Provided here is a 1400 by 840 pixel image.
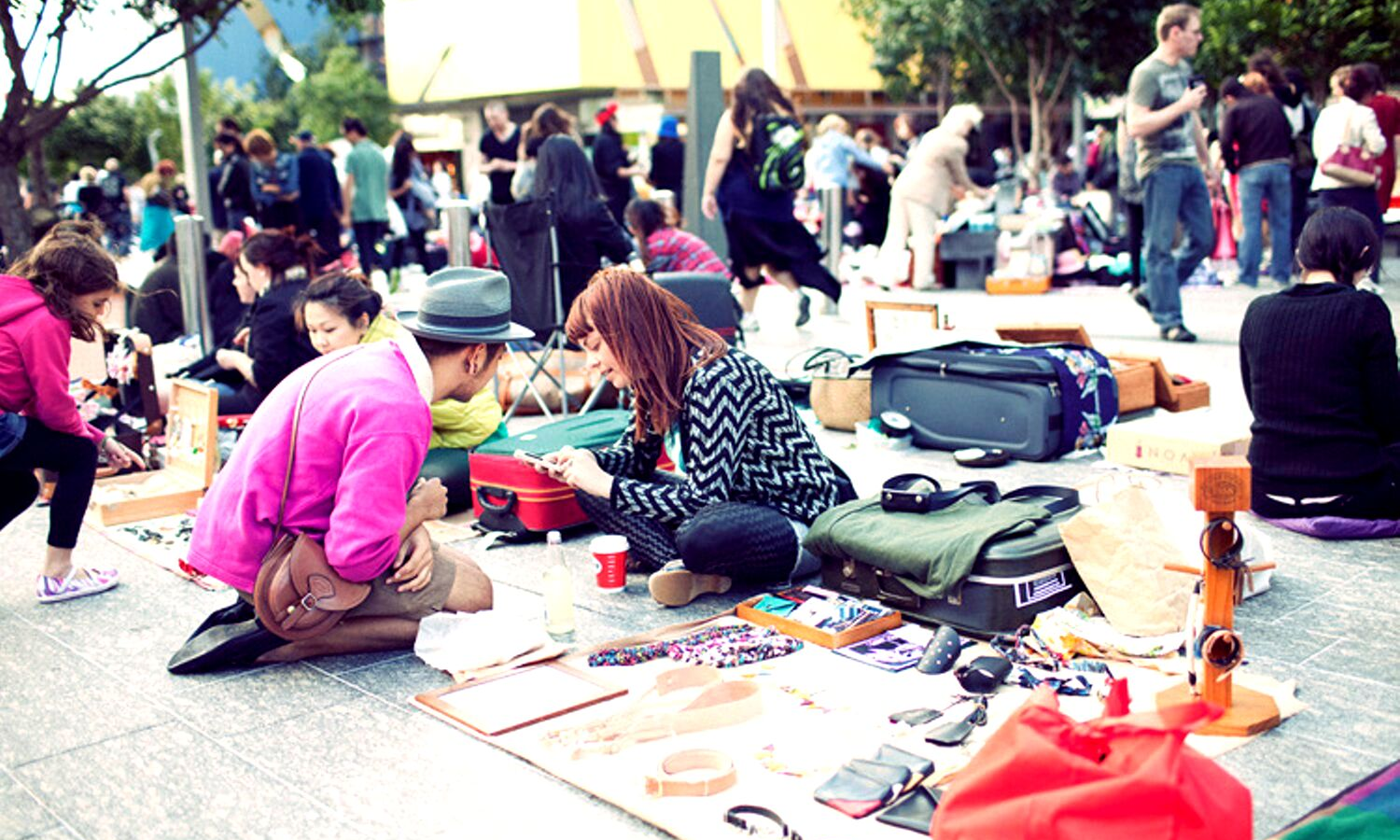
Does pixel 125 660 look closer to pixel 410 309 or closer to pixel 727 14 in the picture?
pixel 410 309

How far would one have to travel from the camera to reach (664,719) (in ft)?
10.4

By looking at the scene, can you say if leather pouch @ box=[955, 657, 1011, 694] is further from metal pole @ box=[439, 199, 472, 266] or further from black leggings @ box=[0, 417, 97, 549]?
metal pole @ box=[439, 199, 472, 266]

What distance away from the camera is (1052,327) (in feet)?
21.7

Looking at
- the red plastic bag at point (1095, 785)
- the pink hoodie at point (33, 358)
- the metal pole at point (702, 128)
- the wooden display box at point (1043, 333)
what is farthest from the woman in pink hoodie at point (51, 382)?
the metal pole at point (702, 128)

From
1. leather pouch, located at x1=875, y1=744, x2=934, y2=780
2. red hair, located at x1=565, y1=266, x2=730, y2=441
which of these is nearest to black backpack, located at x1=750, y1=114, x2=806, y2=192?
red hair, located at x1=565, y1=266, x2=730, y2=441

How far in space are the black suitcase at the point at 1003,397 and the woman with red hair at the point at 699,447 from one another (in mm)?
1776

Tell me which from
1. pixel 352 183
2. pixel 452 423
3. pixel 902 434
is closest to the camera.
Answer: pixel 452 423

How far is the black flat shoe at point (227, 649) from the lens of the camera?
376cm

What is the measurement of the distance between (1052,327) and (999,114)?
106ft

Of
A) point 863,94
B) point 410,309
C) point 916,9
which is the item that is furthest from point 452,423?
point 863,94

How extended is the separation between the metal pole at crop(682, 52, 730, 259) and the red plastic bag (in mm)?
9191

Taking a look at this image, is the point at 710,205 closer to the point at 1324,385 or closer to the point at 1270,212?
the point at 1270,212

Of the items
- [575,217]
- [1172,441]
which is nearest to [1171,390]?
[1172,441]

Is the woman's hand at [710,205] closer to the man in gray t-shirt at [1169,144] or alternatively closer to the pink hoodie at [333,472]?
the man in gray t-shirt at [1169,144]
